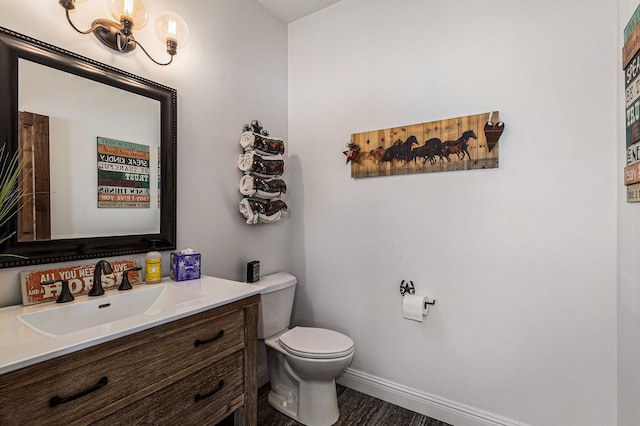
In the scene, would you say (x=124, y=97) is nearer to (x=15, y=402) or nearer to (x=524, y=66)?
(x=15, y=402)

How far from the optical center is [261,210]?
2.12 meters

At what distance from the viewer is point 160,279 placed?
61.9 inches

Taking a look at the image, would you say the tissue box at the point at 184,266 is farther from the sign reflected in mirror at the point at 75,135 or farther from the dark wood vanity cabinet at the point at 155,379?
the dark wood vanity cabinet at the point at 155,379

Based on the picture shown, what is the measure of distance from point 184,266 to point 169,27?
47.5 inches

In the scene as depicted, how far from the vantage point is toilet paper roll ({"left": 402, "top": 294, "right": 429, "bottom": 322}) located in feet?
6.04

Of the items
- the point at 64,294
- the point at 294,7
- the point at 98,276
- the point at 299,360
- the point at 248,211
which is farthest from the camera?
the point at 294,7

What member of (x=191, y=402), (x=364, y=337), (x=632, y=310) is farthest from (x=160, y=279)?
(x=632, y=310)

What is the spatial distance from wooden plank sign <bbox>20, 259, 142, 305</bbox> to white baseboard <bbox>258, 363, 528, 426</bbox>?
1228 millimetres

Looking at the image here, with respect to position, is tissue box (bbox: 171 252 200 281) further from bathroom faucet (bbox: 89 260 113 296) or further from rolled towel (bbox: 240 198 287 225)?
rolled towel (bbox: 240 198 287 225)

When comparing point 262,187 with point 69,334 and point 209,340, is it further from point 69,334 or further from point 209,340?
point 69,334

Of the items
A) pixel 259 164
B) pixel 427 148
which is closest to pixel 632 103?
pixel 427 148

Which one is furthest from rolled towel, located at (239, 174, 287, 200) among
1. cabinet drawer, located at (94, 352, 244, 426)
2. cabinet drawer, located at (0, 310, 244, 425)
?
cabinet drawer, located at (94, 352, 244, 426)

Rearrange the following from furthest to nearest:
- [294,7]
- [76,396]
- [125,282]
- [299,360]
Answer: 1. [294,7]
2. [299,360]
3. [125,282]
4. [76,396]

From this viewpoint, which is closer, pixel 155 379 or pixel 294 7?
pixel 155 379
